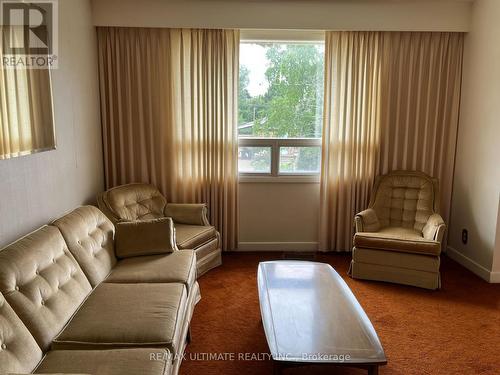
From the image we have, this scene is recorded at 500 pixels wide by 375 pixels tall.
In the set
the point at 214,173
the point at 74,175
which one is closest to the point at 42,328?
the point at 74,175

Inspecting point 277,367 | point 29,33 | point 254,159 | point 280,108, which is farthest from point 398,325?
point 29,33

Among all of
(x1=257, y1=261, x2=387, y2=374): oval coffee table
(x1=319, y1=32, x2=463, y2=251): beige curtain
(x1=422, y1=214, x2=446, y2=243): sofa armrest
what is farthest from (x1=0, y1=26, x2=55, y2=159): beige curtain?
(x1=422, y1=214, x2=446, y2=243): sofa armrest

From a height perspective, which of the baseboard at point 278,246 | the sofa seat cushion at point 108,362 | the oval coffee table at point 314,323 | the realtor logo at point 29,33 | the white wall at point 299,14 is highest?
the white wall at point 299,14

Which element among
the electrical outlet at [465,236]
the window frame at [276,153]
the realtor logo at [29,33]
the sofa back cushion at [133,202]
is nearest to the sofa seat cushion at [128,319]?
the sofa back cushion at [133,202]

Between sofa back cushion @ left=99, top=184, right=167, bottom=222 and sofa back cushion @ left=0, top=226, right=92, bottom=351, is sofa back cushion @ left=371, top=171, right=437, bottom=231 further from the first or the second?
sofa back cushion @ left=0, top=226, right=92, bottom=351

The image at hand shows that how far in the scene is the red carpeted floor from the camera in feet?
7.59

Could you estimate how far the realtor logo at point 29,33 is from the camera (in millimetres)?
2127

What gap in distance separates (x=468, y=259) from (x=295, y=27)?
286 cm

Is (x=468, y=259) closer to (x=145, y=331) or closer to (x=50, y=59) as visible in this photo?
(x=145, y=331)

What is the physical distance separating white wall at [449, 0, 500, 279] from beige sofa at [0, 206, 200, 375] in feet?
9.07

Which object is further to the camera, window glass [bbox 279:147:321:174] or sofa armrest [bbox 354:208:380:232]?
window glass [bbox 279:147:321:174]

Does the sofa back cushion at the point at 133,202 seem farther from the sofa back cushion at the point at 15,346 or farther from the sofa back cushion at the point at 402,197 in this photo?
the sofa back cushion at the point at 402,197

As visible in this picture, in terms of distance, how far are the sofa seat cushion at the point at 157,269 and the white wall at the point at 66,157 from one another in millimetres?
622

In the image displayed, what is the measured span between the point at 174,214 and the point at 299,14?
2322 mm
